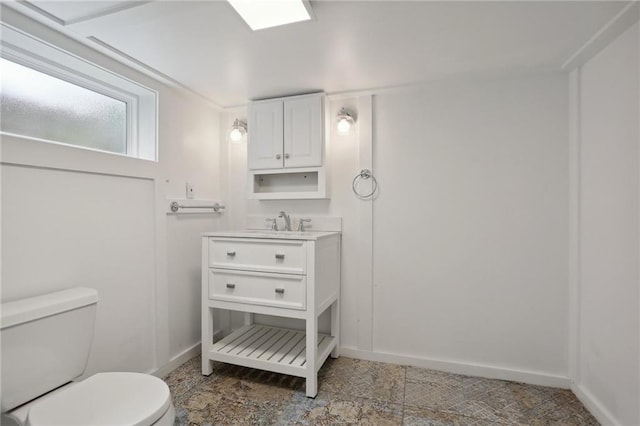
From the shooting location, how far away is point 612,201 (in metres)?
1.53

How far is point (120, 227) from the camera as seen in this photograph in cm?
175

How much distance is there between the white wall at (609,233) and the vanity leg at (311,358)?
4.89 ft

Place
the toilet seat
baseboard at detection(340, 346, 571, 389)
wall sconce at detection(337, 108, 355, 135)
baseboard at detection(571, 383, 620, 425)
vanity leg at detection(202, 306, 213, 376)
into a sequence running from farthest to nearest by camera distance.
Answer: wall sconce at detection(337, 108, 355, 135) → vanity leg at detection(202, 306, 213, 376) → baseboard at detection(340, 346, 571, 389) → baseboard at detection(571, 383, 620, 425) → the toilet seat

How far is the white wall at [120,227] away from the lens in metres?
1.33

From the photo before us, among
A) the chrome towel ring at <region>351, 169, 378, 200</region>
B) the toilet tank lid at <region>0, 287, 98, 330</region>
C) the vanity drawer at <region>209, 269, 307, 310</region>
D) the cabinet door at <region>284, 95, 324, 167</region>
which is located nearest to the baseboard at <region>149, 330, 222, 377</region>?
the vanity drawer at <region>209, 269, 307, 310</region>

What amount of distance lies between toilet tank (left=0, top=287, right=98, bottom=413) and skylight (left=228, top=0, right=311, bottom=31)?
4.66 ft

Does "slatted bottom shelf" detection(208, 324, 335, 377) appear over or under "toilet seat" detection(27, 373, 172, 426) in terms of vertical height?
under

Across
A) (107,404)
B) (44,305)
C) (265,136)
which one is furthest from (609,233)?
(44,305)

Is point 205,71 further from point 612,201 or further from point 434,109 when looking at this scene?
point 612,201

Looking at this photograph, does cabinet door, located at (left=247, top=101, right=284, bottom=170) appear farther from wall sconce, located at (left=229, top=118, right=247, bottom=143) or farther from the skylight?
the skylight

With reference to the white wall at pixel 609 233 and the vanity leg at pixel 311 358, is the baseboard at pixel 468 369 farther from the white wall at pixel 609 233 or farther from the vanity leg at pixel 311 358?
the vanity leg at pixel 311 358

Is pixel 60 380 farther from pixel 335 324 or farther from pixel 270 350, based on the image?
pixel 335 324

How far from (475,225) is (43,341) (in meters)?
2.31

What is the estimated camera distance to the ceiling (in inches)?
51.5
